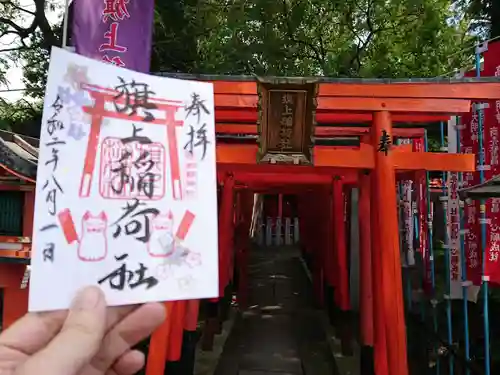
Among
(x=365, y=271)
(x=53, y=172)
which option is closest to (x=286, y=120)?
(x=365, y=271)

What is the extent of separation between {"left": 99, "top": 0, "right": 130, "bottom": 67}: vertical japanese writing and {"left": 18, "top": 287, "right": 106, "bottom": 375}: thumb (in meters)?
4.84

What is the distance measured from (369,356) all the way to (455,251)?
1.71m

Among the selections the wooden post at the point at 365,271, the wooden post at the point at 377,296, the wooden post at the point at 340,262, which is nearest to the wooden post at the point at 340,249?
the wooden post at the point at 340,262

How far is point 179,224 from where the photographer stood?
153 cm

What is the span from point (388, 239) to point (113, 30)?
391 cm

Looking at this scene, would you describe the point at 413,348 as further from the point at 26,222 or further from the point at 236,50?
the point at 236,50

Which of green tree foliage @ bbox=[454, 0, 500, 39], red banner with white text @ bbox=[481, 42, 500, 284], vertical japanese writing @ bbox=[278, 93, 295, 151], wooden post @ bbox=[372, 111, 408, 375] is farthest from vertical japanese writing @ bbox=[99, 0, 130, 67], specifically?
green tree foliage @ bbox=[454, 0, 500, 39]

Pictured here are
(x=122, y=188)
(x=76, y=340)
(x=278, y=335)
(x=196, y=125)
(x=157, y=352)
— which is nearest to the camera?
(x=76, y=340)

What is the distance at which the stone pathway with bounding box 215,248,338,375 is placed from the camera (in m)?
7.70

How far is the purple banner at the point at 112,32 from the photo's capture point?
18.8 feet

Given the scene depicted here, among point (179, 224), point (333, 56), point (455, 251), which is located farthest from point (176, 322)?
point (333, 56)

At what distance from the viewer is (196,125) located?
162 cm

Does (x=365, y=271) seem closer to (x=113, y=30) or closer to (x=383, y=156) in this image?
(x=383, y=156)

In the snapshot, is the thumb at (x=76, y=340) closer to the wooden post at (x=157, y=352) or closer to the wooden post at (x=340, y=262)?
the wooden post at (x=157, y=352)
